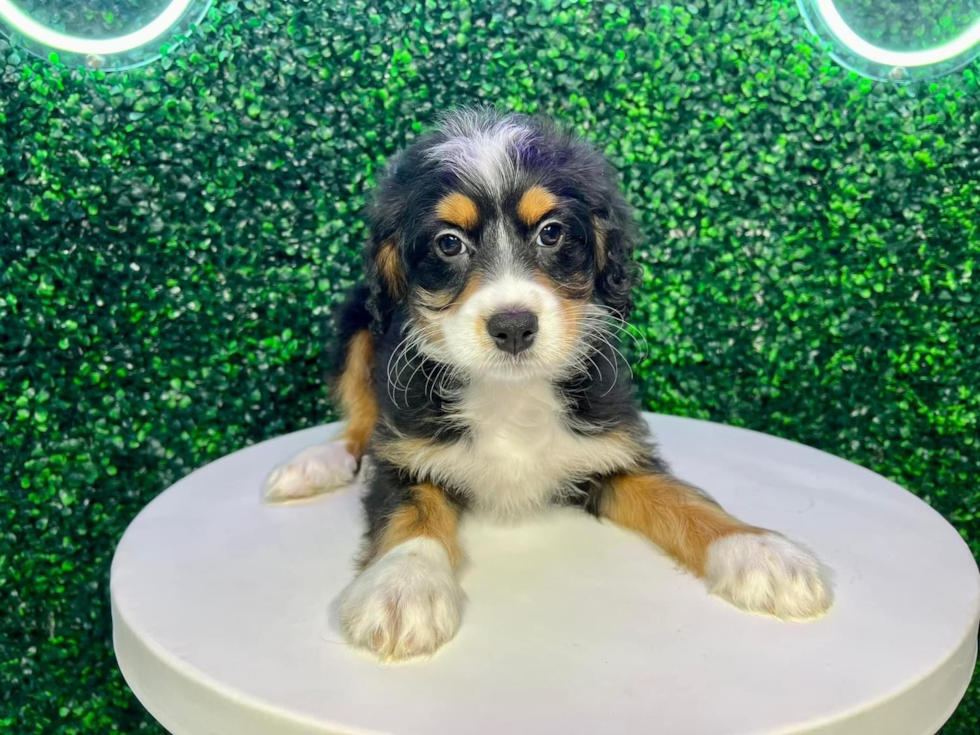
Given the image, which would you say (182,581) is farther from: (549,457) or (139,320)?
(139,320)

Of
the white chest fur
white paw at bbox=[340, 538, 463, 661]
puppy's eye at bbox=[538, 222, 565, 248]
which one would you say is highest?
puppy's eye at bbox=[538, 222, 565, 248]

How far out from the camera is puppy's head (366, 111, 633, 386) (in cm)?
202

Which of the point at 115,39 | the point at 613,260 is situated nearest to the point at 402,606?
the point at 613,260

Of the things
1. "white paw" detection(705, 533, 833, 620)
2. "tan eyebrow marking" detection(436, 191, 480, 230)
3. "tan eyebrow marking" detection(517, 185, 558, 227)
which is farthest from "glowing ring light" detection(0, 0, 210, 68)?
"white paw" detection(705, 533, 833, 620)

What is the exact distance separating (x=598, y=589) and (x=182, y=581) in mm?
989

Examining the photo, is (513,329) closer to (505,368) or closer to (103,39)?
(505,368)

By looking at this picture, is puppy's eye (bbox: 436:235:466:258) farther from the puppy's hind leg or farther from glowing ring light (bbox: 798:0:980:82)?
glowing ring light (bbox: 798:0:980:82)

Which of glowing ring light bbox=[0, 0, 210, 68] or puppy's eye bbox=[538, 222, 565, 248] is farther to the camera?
glowing ring light bbox=[0, 0, 210, 68]

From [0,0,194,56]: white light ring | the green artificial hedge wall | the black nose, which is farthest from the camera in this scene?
the green artificial hedge wall

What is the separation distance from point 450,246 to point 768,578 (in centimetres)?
113

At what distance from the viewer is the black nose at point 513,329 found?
1.97 meters

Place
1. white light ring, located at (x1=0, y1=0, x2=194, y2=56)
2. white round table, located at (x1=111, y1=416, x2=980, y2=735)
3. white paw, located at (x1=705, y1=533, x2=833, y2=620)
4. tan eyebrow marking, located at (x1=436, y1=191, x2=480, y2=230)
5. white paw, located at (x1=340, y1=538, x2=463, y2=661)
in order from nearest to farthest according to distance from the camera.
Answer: white round table, located at (x1=111, y1=416, x2=980, y2=735) < white paw, located at (x1=340, y1=538, x2=463, y2=661) < white paw, located at (x1=705, y1=533, x2=833, y2=620) < tan eyebrow marking, located at (x1=436, y1=191, x2=480, y2=230) < white light ring, located at (x1=0, y1=0, x2=194, y2=56)

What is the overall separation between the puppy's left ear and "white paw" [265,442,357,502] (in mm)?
1005

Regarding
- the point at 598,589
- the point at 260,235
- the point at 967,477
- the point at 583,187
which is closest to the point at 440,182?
the point at 583,187
